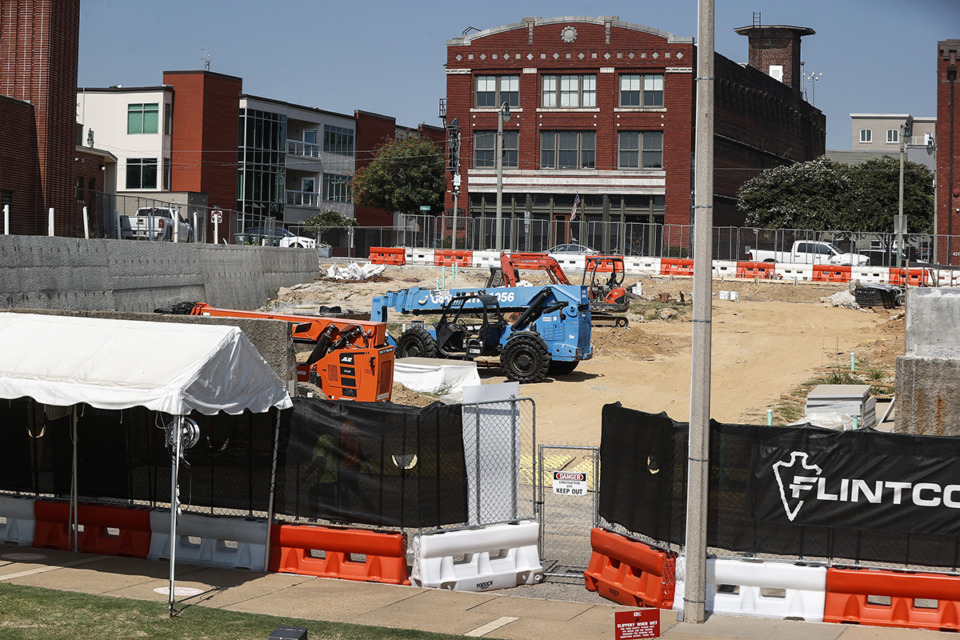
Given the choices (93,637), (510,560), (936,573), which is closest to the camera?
(93,637)

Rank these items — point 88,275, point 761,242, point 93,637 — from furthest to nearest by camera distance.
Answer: point 761,242 → point 88,275 → point 93,637

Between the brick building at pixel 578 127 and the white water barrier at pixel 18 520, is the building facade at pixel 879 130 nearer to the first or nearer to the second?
the brick building at pixel 578 127

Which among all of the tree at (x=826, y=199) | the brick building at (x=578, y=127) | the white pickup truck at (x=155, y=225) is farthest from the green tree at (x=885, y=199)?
the white pickup truck at (x=155, y=225)

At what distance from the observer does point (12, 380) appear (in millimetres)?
11812

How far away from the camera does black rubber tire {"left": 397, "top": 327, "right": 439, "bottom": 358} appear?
29.3m

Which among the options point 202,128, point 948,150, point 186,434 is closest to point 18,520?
point 186,434

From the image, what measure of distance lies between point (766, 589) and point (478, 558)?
10.5ft

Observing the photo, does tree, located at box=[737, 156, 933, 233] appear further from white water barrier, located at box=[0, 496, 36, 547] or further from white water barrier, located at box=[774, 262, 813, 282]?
white water barrier, located at box=[0, 496, 36, 547]

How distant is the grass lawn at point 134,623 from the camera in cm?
985

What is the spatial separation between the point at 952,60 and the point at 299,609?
54.8 metres

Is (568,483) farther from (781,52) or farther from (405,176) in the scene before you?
(781,52)

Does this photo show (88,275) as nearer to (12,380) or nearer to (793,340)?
(12,380)

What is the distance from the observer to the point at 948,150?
56.4 m

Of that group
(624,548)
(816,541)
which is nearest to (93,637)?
(624,548)
